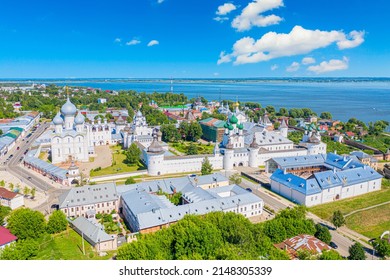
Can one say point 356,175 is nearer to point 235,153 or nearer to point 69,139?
point 235,153

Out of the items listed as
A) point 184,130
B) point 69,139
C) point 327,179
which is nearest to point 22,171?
point 69,139

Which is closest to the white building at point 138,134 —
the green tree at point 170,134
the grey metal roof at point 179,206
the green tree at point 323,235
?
the green tree at point 170,134

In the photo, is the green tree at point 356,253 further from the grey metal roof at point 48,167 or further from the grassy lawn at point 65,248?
the grey metal roof at point 48,167

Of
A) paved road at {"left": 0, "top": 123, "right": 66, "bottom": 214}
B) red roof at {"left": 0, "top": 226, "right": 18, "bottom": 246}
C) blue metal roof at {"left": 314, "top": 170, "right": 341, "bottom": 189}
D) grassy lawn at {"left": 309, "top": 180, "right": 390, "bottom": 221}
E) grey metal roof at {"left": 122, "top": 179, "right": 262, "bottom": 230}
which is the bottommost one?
grassy lawn at {"left": 309, "top": 180, "right": 390, "bottom": 221}

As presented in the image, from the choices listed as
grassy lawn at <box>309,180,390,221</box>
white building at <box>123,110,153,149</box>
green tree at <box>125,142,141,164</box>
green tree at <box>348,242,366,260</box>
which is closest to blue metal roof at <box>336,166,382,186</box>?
grassy lawn at <box>309,180,390,221</box>

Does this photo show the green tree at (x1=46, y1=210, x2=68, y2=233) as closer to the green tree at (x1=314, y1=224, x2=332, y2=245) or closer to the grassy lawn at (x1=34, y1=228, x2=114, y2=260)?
the grassy lawn at (x1=34, y1=228, x2=114, y2=260)

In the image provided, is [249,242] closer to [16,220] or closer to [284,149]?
[16,220]

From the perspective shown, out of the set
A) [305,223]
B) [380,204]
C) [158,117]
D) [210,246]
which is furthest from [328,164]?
[158,117]
